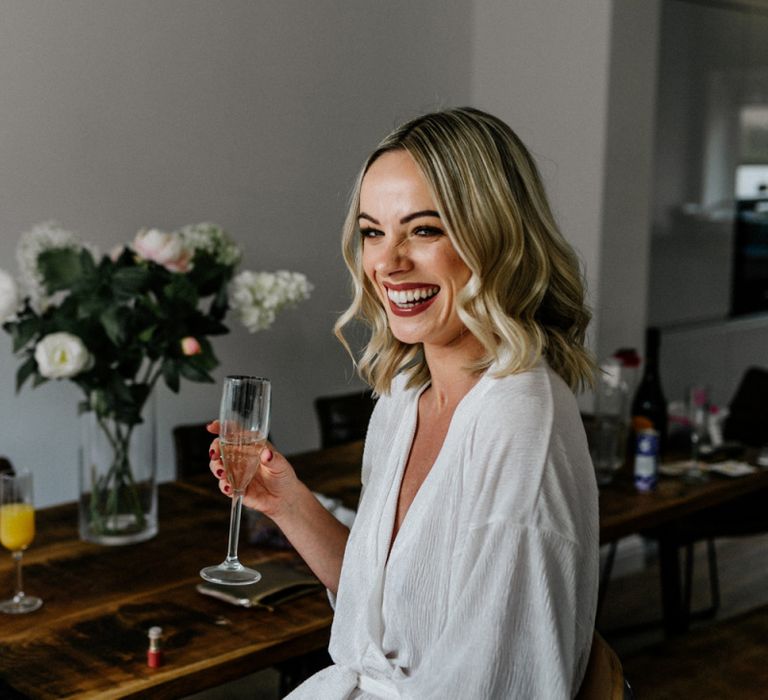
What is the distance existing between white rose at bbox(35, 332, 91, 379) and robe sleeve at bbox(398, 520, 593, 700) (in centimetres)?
115

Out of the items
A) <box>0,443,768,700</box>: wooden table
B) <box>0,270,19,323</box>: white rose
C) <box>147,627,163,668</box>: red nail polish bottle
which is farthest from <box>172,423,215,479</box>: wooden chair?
<box>147,627,163,668</box>: red nail polish bottle

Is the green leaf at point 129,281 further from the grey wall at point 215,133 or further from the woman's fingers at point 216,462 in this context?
the grey wall at point 215,133

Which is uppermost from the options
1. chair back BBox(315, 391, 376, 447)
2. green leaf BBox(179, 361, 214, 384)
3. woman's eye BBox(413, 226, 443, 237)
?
woman's eye BBox(413, 226, 443, 237)

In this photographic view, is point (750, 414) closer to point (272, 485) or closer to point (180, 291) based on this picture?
point (180, 291)

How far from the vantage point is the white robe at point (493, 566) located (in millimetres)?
1340

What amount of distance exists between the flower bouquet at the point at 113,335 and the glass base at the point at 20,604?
0.36 metres

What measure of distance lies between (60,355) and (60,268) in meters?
0.20

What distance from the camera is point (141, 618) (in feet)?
6.35

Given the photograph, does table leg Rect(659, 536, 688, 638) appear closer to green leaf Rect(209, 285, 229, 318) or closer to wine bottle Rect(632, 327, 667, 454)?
wine bottle Rect(632, 327, 667, 454)

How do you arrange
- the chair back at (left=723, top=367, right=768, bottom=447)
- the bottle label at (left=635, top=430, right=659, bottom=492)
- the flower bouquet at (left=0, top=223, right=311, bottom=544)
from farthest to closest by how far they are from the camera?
1. the chair back at (left=723, top=367, right=768, bottom=447)
2. the bottle label at (left=635, top=430, right=659, bottom=492)
3. the flower bouquet at (left=0, top=223, right=311, bottom=544)

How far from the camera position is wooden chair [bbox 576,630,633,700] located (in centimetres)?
142

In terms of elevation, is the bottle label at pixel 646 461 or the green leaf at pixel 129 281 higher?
the green leaf at pixel 129 281

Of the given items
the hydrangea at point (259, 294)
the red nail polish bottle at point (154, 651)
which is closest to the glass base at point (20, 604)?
the red nail polish bottle at point (154, 651)

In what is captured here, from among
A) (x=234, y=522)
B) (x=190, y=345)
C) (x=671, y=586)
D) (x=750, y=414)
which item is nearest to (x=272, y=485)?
(x=234, y=522)
